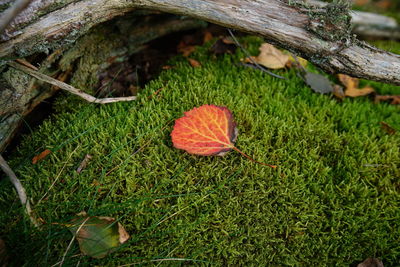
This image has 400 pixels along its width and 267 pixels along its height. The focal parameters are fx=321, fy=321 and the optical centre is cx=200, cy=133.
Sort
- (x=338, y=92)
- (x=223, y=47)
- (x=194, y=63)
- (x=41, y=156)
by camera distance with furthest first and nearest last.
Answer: (x=223, y=47) < (x=194, y=63) < (x=338, y=92) < (x=41, y=156)

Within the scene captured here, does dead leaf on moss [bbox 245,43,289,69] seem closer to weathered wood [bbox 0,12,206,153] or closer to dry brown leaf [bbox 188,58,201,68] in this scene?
dry brown leaf [bbox 188,58,201,68]

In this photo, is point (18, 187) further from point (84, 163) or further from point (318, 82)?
point (318, 82)

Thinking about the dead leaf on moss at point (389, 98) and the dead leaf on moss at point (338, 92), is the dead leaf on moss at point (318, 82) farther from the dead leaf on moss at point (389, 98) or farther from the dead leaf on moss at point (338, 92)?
the dead leaf on moss at point (389, 98)

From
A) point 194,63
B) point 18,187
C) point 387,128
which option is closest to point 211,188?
point 18,187

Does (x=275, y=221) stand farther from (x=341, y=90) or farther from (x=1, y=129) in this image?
(x=1, y=129)

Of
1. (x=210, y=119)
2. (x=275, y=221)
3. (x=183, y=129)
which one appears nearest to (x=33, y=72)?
(x=183, y=129)

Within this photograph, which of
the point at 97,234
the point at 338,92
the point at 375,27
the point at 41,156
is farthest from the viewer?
the point at 375,27
